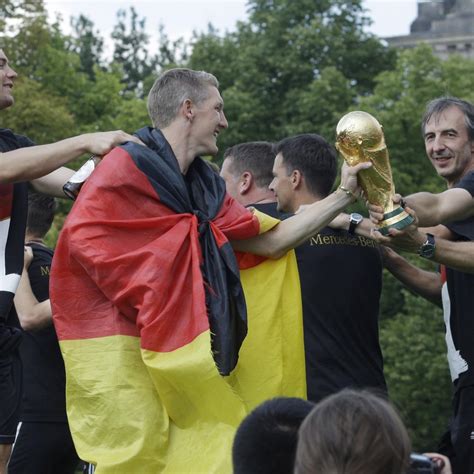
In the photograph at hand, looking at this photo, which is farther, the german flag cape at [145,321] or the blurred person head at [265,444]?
the german flag cape at [145,321]

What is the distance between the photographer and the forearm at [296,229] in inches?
240

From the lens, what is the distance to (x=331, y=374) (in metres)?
6.65

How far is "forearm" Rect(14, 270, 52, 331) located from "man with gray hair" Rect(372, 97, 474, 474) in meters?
2.29

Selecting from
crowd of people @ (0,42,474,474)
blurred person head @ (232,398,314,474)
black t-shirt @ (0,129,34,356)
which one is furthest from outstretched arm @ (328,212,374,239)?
blurred person head @ (232,398,314,474)

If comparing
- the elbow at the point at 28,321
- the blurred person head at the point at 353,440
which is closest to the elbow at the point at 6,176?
the elbow at the point at 28,321

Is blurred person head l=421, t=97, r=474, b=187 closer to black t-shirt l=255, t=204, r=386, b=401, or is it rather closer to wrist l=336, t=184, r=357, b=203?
black t-shirt l=255, t=204, r=386, b=401

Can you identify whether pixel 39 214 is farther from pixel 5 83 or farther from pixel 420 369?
pixel 420 369

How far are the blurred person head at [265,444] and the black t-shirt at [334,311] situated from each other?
97.4 inches

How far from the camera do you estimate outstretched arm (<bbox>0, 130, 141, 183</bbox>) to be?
18.9 feet

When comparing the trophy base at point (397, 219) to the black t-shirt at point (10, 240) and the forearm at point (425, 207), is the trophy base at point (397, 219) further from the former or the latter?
the black t-shirt at point (10, 240)

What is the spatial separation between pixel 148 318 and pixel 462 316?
192 centimetres

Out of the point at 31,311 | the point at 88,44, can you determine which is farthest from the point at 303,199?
the point at 88,44

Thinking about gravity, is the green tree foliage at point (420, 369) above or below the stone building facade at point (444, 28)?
below

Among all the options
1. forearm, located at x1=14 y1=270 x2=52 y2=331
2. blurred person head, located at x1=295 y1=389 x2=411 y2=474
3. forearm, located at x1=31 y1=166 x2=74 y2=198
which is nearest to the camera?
blurred person head, located at x1=295 y1=389 x2=411 y2=474
